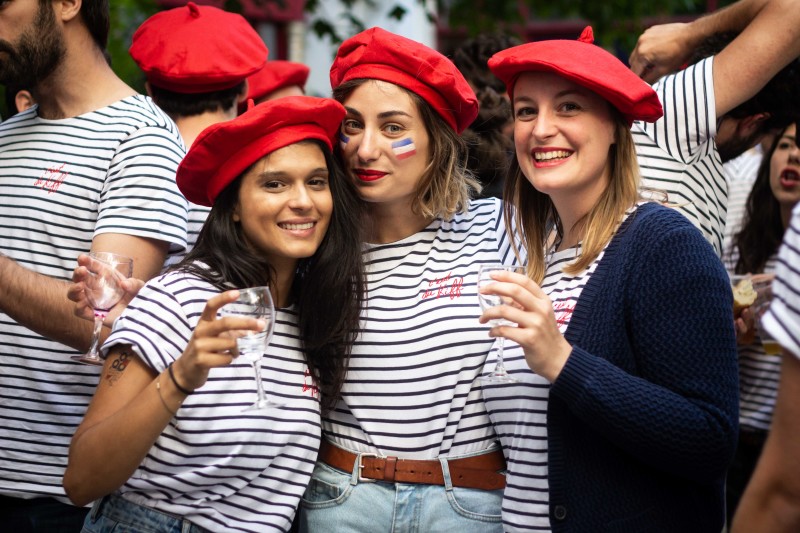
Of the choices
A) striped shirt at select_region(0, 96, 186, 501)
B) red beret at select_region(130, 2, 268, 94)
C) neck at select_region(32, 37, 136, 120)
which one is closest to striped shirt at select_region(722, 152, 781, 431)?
red beret at select_region(130, 2, 268, 94)

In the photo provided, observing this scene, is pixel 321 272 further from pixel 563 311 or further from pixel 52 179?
pixel 52 179

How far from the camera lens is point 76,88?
3596 millimetres

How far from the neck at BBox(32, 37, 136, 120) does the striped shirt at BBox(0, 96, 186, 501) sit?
0.14 m

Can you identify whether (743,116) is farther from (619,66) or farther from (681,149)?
(619,66)

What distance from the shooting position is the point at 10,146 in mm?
3590

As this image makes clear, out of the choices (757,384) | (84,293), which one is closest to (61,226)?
(84,293)

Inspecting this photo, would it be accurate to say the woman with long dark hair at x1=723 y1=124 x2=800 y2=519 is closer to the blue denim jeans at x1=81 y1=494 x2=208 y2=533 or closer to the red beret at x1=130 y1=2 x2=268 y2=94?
the red beret at x1=130 y1=2 x2=268 y2=94

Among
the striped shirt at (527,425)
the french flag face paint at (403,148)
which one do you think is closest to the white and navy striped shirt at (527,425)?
the striped shirt at (527,425)

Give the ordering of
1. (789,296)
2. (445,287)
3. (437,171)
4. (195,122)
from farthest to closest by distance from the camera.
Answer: (195,122) < (437,171) < (445,287) < (789,296)

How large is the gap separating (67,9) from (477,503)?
94.9 inches

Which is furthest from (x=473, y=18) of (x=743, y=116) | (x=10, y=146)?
(x=10, y=146)

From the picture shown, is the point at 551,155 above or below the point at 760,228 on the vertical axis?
below

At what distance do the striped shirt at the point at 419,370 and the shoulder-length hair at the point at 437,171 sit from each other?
9.3 inches

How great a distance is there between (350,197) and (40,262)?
1.16 metres
